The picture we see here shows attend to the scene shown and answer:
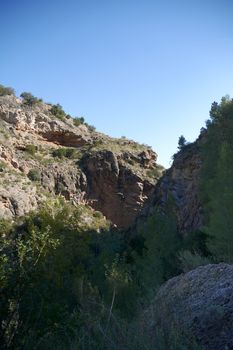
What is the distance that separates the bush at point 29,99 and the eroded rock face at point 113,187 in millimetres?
14660

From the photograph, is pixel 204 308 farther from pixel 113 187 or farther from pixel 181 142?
pixel 113 187

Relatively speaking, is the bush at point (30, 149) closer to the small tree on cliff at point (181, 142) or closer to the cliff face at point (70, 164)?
the cliff face at point (70, 164)

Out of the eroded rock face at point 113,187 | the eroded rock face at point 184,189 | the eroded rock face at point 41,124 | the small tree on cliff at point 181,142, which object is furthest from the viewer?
the eroded rock face at point 41,124

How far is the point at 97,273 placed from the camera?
71.6ft

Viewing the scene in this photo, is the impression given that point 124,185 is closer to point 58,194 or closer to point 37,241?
point 58,194

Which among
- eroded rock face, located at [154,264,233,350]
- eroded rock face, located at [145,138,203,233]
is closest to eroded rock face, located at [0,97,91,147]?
eroded rock face, located at [145,138,203,233]

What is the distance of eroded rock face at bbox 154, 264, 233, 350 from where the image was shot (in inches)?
265

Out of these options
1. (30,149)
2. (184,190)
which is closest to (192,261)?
(184,190)

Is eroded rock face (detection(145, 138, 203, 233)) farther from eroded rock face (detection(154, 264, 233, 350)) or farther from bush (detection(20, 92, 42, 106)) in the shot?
bush (detection(20, 92, 42, 106))

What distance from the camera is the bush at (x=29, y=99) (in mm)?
58938

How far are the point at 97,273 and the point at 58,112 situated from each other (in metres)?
43.6

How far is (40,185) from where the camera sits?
145 feet

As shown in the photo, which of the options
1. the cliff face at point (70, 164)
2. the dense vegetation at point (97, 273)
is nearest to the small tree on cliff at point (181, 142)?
the dense vegetation at point (97, 273)

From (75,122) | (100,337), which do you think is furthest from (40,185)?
(100,337)
